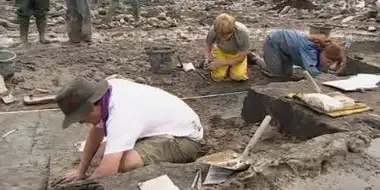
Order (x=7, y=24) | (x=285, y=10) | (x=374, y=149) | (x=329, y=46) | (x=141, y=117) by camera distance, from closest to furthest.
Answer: (x=141, y=117), (x=374, y=149), (x=329, y=46), (x=7, y=24), (x=285, y=10)

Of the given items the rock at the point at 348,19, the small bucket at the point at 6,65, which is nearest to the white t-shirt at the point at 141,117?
the small bucket at the point at 6,65

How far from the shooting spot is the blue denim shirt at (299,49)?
22.6 feet

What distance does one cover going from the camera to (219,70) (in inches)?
293

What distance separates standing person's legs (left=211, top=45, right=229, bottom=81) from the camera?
742 centimetres

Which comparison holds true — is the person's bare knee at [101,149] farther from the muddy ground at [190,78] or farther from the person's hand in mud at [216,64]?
the person's hand in mud at [216,64]

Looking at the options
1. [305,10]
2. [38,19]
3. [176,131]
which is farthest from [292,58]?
[305,10]

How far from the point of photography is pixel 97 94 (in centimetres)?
394

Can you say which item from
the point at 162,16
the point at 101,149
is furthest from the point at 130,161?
the point at 162,16

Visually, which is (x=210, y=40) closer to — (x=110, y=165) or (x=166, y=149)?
(x=166, y=149)

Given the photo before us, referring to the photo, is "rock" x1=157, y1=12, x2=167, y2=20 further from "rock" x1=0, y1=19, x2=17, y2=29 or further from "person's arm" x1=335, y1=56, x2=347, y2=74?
"person's arm" x1=335, y1=56, x2=347, y2=74

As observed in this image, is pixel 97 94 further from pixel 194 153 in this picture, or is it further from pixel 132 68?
pixel 132 68

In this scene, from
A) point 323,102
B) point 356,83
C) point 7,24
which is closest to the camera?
point 323,102

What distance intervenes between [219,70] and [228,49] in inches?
11.9

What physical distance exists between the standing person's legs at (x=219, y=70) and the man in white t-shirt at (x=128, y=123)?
2954mm
